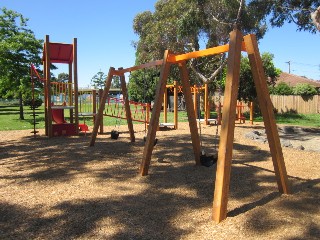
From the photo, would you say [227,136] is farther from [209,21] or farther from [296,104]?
[296,104]

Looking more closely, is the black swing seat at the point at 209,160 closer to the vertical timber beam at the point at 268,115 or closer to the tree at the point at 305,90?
the vertical timber beam at the point at 268,115

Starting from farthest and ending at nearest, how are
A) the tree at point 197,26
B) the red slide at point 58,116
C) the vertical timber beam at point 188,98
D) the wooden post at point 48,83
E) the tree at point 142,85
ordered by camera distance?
the tree at point 142,85 < the tree at point 197,26 < the red slide at point 58,116 < the wooden post at point 48,83 < the vertical timber beam at point 188,98

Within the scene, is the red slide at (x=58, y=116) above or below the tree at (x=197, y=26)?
below

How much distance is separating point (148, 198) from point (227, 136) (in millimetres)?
1334

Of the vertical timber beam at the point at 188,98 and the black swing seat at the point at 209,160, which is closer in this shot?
the black swing seat at the point at 209,160

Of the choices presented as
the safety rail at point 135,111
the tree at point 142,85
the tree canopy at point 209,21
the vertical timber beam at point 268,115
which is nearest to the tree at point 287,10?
the tree canopy at point 209,21

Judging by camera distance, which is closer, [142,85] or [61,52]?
[61,52]

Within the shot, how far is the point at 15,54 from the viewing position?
53.6 ft

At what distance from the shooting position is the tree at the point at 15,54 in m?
15.8

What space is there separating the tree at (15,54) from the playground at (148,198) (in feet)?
33.2

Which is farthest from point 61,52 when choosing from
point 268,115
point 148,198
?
point 268,115

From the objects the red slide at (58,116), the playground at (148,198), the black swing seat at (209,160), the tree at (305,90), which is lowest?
the playground at (148,198)

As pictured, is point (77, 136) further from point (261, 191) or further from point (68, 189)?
point (261, 191)

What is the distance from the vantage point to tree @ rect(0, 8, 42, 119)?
1584cm
